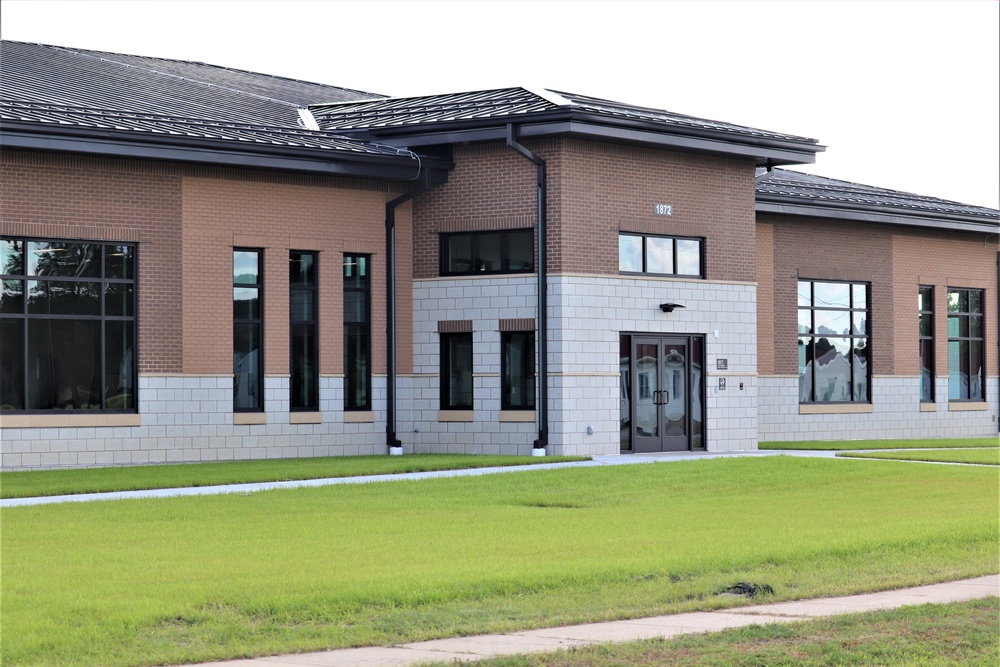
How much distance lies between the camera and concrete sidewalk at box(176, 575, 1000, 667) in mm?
8242

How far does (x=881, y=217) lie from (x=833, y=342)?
318 cm

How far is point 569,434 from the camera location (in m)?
25.9

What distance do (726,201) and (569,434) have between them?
5932mm

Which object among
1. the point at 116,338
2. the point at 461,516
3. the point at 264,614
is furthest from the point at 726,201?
the point at 264,614

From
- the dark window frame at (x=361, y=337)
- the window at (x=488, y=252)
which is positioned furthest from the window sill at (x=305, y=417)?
the window at (x=488, y=252)

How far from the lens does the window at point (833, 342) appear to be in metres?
33.5

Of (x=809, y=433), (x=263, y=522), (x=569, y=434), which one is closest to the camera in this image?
(x=263, y=522)

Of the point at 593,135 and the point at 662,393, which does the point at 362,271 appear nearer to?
the point at 593,135

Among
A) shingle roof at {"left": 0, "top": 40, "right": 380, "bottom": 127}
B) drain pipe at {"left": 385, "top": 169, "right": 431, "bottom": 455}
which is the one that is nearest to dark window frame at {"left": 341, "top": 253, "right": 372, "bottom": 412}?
drain pipe at {"left": 385, "top": 169, "right": 431, "bottom": 455}

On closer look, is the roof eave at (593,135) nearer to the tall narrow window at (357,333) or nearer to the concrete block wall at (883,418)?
the tall narrow window at (357,333)

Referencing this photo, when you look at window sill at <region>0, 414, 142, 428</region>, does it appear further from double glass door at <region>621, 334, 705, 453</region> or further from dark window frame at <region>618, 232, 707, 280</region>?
dark window frame at <region>618, 232, 707, 280</region>

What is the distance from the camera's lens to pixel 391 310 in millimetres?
27250

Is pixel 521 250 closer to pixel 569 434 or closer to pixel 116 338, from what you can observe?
pixel 569 434

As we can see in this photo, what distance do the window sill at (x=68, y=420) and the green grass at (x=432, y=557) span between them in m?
6.57
